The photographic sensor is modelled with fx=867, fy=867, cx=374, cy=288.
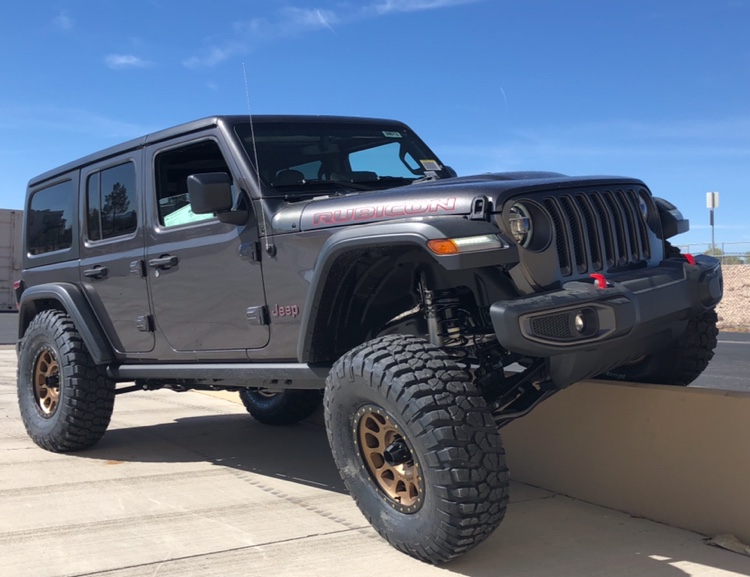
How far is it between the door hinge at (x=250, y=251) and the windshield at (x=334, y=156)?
32cm

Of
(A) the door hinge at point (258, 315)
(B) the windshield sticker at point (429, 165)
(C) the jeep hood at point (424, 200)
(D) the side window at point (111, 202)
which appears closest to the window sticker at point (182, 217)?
(D) the side window at point (111, 202)

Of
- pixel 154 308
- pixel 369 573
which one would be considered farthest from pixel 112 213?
pixel 369 573

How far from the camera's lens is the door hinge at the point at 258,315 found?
4.31m

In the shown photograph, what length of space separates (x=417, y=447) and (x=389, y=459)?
285 millimetres

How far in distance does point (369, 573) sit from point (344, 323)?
120cm

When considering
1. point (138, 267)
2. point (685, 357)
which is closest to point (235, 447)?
point (138, 267)

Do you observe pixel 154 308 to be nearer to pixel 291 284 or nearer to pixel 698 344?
pixel 291 284

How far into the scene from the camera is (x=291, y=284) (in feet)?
13.5

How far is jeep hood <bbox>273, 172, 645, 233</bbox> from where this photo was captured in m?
3.44

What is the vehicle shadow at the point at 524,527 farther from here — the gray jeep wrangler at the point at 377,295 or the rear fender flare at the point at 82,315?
the rear fender flare at the point at 82,315

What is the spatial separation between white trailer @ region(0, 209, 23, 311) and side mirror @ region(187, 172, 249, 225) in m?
23.9

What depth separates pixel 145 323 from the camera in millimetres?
5188

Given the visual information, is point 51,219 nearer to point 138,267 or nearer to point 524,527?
point 138,267

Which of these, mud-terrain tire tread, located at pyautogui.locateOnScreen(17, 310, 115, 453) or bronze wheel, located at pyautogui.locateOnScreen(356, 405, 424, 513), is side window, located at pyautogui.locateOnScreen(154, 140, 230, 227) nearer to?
mud-terrain tire tread, located at pyautogui.locateOnScreen(17, 310, 115, 453)
